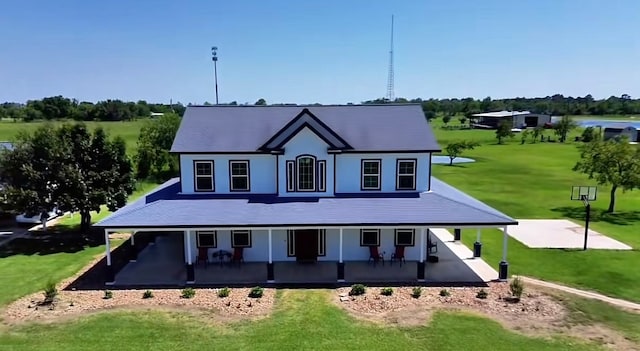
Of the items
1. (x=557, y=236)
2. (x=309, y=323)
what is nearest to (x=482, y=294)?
(x=309, y=323)

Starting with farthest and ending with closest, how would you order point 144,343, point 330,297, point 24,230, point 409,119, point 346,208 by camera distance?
point 24,230, point 409,119, point 346,208, point 330,297, point 144,343

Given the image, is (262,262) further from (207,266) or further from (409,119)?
(409,119)

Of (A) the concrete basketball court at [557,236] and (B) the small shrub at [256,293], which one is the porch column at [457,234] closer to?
(A) the concrete basketball court at [557,236]

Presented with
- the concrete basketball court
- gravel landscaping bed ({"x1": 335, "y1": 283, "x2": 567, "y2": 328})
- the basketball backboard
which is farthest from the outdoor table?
the basketball backboard

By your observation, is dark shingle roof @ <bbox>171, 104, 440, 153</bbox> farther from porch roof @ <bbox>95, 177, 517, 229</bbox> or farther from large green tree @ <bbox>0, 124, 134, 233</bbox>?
large green tree @ <bbox>0, 124, 134, 233</bbox>

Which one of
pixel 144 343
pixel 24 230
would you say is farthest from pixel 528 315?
pixel 24 230
